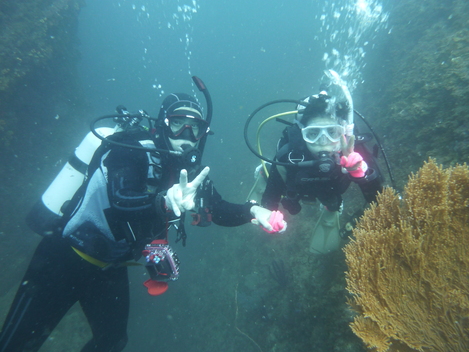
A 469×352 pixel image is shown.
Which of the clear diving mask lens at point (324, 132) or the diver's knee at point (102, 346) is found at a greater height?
the clear diving mask lens at point (324, 132)

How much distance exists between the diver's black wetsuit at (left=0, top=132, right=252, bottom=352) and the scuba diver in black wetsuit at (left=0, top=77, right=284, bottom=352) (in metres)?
0.01

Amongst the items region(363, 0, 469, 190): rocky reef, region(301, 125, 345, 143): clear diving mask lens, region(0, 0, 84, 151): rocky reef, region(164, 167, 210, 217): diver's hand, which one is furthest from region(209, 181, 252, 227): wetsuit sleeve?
region(0, 0, 84, 151): rocky reef

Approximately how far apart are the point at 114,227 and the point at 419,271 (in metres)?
3.69

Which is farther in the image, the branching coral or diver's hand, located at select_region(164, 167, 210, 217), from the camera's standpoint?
diver's hand, located at select_region(164, 167, 210, 217)

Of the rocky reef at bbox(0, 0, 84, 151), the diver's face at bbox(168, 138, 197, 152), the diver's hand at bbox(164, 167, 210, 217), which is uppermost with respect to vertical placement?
the rocky reef at bbox(0, 0, 84, 151)

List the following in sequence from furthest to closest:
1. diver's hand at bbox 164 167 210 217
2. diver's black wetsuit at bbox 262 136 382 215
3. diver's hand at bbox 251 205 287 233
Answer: diver's black wetsuit at bbox 262 136 382 215 < diver's hand at bbox 251 205 287 233 < diver's hand at bbox 164 167 210 217

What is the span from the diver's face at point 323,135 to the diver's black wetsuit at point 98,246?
4.45 feet

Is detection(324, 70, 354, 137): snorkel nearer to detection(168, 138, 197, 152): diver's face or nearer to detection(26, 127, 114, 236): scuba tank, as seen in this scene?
detection(168, 138, 197, 152): diver's face

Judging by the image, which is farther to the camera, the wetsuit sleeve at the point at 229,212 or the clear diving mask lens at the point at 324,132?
the wetsuit sleeve at the point at 229,212

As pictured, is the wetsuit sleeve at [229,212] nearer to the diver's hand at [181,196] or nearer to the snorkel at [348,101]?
the diver's hand at [181,196]

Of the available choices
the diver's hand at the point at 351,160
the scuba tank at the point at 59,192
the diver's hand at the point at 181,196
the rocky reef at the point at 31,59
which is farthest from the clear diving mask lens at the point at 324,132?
the rocky reef at the point at 31,59

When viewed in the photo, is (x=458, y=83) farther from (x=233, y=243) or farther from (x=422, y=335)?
(x=233, y=243)

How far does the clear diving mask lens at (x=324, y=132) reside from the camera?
3.35 metres

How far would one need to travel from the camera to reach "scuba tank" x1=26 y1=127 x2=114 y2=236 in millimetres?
3314
